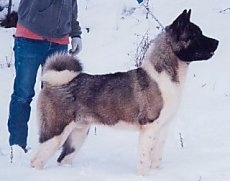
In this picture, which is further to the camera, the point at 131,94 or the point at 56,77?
the point at 56,77

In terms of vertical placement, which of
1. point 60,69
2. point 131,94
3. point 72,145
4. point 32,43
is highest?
point 32,43

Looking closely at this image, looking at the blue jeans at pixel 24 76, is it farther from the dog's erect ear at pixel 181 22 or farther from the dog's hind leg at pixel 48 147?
the dog's erect ear at pixel 181 22

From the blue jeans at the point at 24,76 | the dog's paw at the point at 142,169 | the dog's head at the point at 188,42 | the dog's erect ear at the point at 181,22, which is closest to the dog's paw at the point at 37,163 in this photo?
the blue jeans at the point at 24,76

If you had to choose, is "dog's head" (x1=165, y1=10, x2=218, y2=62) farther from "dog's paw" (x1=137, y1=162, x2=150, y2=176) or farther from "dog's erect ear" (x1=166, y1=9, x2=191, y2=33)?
"dog's paw" (x1=137, y1=162, x2=150, y2=176)

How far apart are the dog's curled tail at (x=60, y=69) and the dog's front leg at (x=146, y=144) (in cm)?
79

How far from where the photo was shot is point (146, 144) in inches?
197

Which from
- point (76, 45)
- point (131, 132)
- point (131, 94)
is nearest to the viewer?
point (131, 94)

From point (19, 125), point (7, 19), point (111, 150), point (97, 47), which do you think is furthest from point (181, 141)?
point (7, 19)

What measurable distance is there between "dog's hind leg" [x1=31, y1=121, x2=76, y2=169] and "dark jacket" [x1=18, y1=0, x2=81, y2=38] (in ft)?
2.91

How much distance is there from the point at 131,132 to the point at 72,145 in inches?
39.6

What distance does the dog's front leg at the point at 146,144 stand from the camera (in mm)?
4977

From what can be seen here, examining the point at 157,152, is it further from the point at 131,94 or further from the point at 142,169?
the point at 131,94

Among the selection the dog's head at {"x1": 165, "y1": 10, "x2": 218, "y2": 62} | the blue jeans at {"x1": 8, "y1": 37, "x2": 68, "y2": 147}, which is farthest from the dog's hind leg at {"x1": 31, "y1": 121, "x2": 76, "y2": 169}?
the dog's head at {"x1": 165, "y1": 10, "x2": 218, "y2": 62}

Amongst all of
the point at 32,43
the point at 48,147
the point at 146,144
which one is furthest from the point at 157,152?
the point at 32,43
